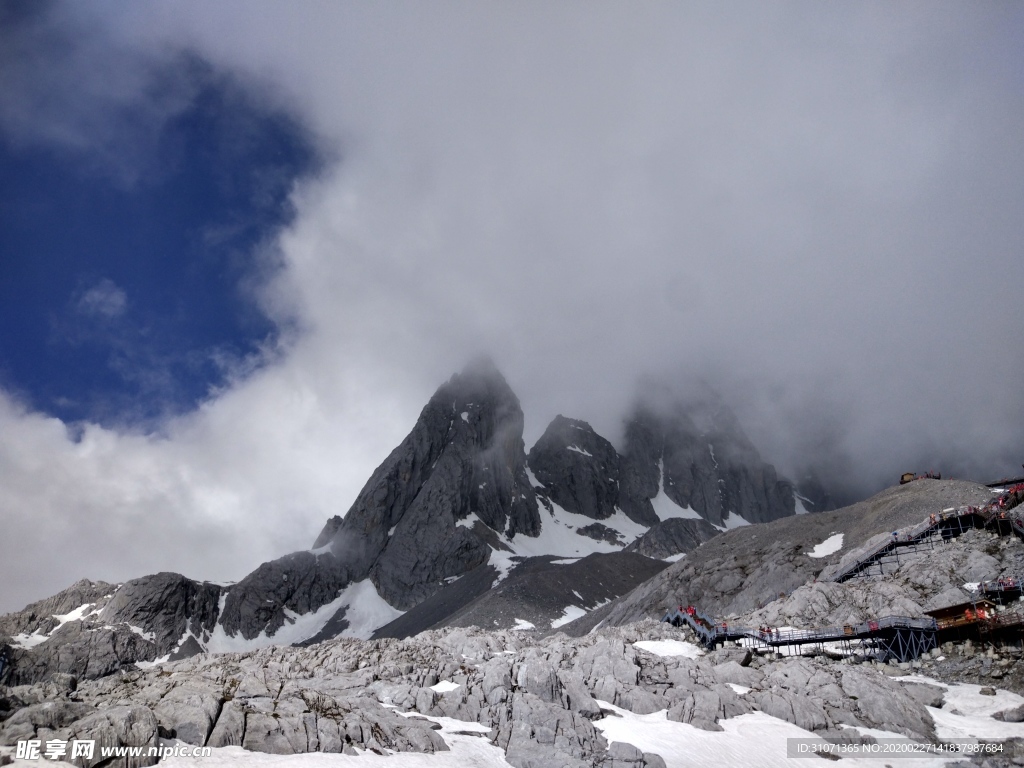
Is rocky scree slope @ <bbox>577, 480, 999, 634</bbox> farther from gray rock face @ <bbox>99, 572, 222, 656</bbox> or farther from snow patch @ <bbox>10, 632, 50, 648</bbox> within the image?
snow patch @ <bbox>10, 632, 50, 648</bbox>

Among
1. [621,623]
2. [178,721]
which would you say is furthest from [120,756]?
[621,623]

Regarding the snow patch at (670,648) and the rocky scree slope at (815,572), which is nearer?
the snow patch at (670,648)

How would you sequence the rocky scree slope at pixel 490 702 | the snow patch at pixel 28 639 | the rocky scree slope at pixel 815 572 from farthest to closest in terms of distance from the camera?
the snow patch at pixel 28 639 → the rocky scree slope at pixel 815 572 → the rocky scree slope at pixel 490 702

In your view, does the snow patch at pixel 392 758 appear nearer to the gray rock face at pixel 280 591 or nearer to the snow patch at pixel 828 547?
the snow patch at pixel 828 547

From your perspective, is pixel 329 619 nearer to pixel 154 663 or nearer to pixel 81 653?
pixel 154 663

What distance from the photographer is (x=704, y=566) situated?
3767 inches

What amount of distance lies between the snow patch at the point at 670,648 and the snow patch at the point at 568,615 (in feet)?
179

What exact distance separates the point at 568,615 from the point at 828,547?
4883cm

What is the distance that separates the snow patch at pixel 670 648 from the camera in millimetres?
56969

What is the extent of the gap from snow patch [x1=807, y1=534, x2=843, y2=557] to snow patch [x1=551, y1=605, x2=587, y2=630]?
43060mm

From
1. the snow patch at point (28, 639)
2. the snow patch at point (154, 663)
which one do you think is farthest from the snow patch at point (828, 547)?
the snow patch at point (28, 639)

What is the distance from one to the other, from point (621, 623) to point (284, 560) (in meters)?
124

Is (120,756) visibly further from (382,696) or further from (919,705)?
(919,705)

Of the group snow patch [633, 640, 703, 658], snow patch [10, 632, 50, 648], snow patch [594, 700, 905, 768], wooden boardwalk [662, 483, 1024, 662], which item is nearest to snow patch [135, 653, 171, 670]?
snow patch [10, 632, 50, 648]
